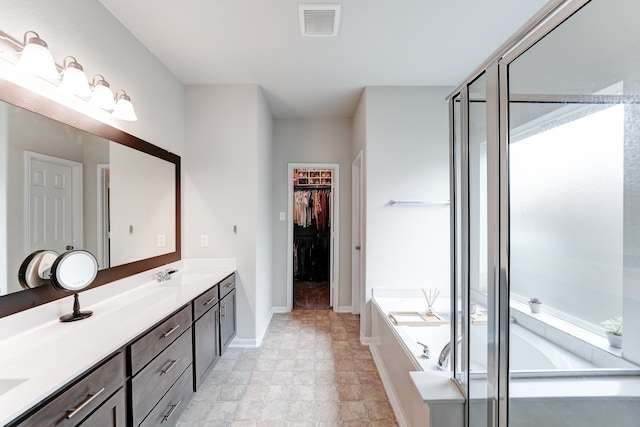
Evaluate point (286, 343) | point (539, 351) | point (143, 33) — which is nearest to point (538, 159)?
point (539, 351)

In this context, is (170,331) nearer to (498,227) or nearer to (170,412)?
(170,412)

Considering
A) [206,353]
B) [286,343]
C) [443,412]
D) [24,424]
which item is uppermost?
[24,424]

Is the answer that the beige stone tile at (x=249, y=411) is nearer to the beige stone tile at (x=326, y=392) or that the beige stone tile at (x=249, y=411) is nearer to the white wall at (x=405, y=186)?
the beige stone tile at (x=326, y=392)

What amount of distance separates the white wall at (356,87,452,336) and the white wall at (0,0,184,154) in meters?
1.91

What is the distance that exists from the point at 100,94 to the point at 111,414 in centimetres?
167

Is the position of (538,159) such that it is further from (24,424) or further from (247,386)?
(247,386)

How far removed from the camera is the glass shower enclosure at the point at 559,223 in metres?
0.74

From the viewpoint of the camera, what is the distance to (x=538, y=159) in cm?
91

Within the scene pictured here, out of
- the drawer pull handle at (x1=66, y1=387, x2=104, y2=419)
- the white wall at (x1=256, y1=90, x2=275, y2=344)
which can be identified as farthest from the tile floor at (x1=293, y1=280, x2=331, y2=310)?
the drawer pull handle at (x1=66, y1=387, x2=104, y2=419)

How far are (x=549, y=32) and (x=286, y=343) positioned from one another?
9.98 feet

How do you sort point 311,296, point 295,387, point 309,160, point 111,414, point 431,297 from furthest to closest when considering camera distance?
1. point 311,296
2. point 309,160
3. point 431,297
4. point 295,387
5. point 111,414

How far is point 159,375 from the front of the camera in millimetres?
1466

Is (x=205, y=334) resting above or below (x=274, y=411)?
above

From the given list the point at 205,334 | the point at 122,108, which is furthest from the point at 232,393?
the point at 122,108
